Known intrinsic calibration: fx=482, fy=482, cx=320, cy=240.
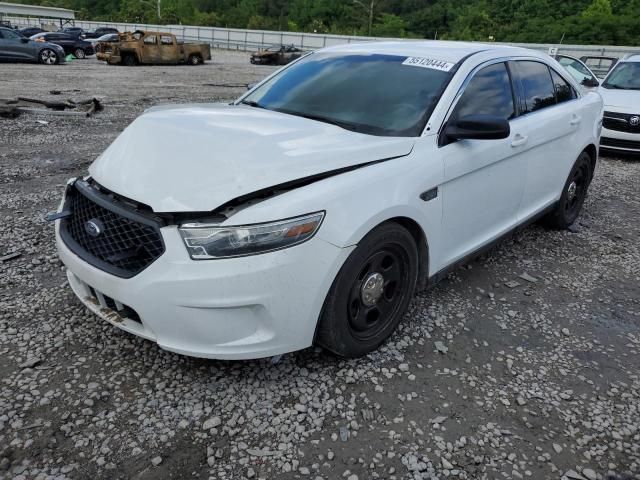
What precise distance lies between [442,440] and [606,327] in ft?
5.75

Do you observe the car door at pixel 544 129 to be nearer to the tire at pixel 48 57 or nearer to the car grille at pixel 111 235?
the car grille at pixel 111 235

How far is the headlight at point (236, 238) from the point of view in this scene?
2.14 meters

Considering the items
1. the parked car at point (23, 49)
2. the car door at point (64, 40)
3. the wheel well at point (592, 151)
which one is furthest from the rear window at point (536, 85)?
the car door at point (64, 40)

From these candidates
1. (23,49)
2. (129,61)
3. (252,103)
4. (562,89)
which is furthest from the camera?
(129,61)

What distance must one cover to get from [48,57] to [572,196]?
21.7 meters

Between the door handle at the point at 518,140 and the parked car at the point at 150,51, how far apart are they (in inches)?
878

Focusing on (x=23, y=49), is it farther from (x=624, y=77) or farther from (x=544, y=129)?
(x=544, y=129)

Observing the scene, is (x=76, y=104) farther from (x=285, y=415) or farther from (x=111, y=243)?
(x=285, y=415)

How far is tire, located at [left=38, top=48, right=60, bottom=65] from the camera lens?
19.8 meters

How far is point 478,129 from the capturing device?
281cm

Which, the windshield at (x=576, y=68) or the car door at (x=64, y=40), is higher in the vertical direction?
the windshield at (x=576, y=68)

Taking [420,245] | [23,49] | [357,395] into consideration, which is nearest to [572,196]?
[420,245]

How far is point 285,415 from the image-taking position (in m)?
2.37

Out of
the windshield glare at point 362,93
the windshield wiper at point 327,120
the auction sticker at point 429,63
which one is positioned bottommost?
the windshield wiper at point 327,120
